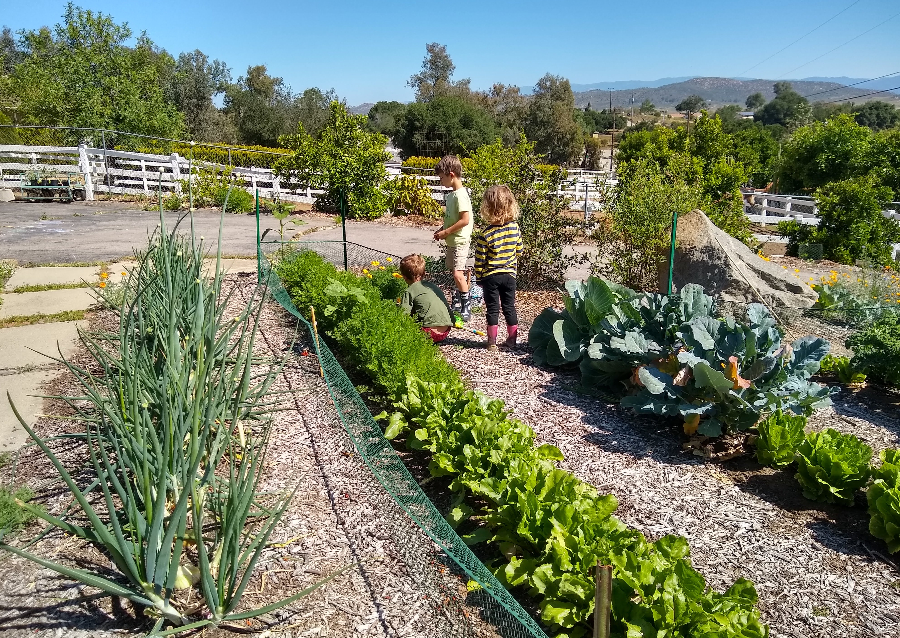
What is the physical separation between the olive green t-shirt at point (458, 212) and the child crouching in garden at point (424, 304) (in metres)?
0.60

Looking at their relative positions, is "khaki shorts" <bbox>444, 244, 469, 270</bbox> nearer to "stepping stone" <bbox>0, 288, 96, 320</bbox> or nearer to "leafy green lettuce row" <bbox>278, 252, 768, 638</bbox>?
"leafy green lettuce row" <bbox>278, 252, 768, 638</bbox>

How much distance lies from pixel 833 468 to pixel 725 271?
3.36 m

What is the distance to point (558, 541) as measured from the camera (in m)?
2.44

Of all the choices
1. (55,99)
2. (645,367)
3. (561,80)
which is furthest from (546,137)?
(645,367)

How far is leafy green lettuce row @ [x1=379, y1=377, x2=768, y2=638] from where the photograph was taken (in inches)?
85.3

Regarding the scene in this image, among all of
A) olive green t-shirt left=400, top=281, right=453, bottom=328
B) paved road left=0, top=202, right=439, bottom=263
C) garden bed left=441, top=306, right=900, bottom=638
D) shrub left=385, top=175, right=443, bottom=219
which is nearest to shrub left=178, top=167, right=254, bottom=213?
paved road left=0, top=202, right=439, bottom=263

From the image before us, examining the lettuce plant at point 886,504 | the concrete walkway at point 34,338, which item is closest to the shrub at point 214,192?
the concrete walkway at point 34,338

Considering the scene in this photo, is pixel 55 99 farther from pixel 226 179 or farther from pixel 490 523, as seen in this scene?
pixel 490 523

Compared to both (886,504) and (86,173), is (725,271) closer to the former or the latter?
(886,504)

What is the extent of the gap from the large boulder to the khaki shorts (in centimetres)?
226

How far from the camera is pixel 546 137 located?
45.9 meters

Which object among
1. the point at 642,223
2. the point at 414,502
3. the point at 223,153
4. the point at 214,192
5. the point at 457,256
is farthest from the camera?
the point at 223,153

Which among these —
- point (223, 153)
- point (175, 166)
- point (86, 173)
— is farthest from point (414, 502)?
point (223, 153)

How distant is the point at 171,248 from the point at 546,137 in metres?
44.9
